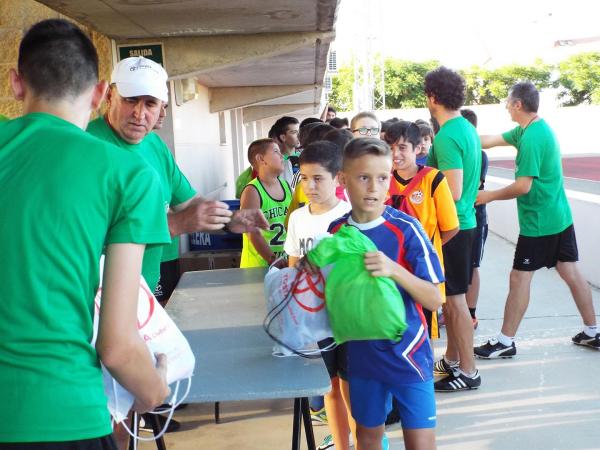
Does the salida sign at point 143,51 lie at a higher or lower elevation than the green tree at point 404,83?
lower

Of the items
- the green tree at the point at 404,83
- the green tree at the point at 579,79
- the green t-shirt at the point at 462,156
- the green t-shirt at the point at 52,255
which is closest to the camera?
the green t-shirt at the point at 52,255

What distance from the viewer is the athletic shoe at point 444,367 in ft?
15.4

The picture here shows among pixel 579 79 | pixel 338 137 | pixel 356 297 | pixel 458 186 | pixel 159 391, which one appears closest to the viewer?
pixel 159 391

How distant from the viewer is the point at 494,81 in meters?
55.0

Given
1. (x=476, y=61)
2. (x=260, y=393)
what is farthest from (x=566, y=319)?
(x=476, y=61)

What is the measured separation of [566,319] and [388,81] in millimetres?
58682

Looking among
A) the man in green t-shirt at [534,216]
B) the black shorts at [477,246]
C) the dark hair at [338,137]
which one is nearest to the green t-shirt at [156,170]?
the dark hair at [338,137]

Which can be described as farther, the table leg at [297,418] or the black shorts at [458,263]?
the black shorts at [458,263]

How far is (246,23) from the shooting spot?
4844 mm

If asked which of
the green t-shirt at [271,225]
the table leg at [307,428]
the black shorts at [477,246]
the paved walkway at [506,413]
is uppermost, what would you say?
the green t-shirt at [271,225]

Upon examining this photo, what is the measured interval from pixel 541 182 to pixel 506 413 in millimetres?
1880

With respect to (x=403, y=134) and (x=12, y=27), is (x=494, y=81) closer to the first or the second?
(x=12, y=27)

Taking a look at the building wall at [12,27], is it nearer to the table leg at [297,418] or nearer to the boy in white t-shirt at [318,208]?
the boy in white t-shirt at [318,208]

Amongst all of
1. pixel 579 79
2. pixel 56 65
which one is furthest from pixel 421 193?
pixel 579 79
